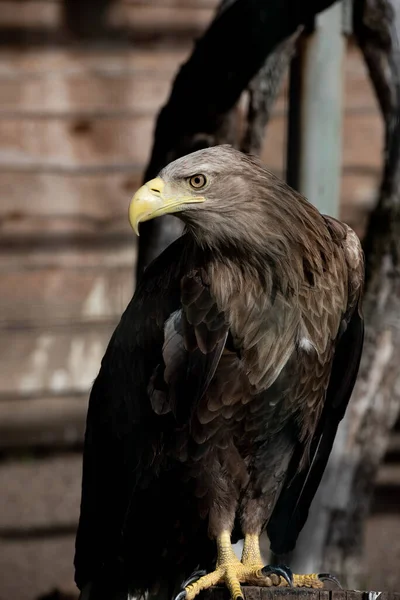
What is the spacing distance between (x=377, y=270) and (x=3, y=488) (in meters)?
3.03

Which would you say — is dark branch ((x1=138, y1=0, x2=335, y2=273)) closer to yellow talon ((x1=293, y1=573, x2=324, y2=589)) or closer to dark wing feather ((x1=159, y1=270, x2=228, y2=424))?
dark wing feather ((x1=159, y1=270, x2=228, y2=424))

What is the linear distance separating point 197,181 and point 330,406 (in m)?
0.90

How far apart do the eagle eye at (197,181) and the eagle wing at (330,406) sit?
1.65 ft

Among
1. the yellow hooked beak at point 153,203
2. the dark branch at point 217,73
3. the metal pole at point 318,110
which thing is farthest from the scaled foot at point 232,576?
the metal pole at point 318,110

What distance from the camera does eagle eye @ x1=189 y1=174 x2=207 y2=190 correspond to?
3303 mm

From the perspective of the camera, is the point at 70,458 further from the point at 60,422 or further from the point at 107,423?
the point at 107,423

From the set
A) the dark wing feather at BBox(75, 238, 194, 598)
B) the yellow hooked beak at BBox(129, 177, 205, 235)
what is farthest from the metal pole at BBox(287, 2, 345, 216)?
the yellow hooked beak at BBox(129, 177, 205, 235)

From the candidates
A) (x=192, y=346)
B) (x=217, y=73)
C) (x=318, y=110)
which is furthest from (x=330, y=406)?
(x=318, y=110)

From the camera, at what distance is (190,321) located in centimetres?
342

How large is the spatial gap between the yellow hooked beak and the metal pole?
4.42 ft

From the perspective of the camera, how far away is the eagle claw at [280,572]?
3412mm

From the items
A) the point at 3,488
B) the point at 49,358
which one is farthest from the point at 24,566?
the point at 49,358

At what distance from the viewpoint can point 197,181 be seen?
3.31 m

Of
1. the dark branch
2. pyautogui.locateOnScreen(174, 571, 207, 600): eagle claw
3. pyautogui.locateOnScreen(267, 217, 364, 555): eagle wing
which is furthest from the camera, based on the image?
the dark branch
